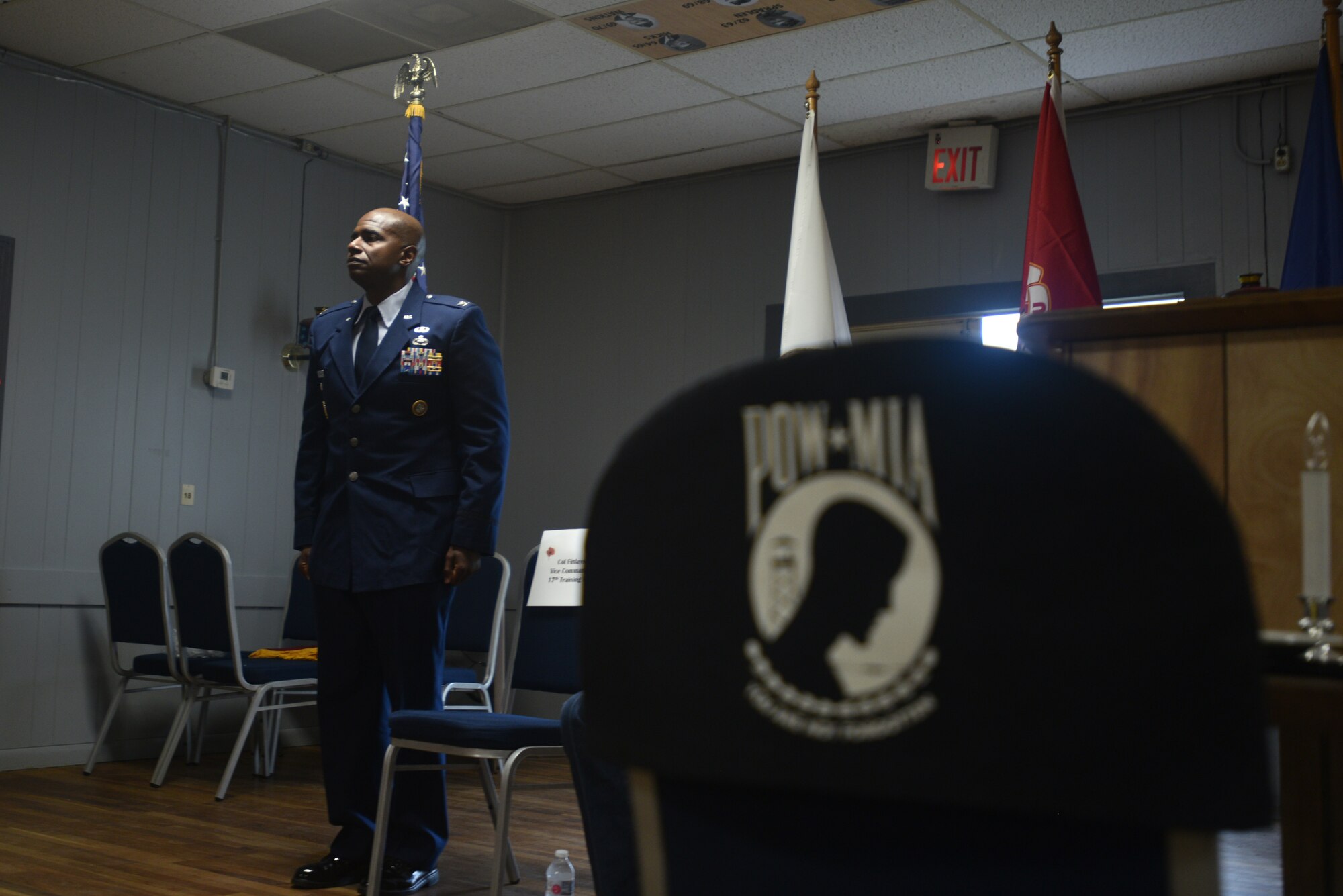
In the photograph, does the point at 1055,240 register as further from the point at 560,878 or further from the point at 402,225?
the point at 560,878

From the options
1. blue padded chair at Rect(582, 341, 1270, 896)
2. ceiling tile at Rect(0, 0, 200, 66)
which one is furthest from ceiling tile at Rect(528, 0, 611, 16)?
blue padded chair at Rect(582, 341, 1270, 896)

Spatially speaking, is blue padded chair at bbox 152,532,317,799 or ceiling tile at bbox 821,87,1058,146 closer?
blue padded chair at bbox 152,532,317,799

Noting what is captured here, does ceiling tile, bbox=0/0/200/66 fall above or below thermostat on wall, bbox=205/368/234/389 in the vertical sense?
above

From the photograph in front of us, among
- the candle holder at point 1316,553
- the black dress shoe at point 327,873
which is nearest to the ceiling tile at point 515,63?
the black dress shoe at point 327,873

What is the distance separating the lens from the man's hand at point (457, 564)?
9.19ft

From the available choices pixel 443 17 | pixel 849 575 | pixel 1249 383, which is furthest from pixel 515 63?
pixel 849 575

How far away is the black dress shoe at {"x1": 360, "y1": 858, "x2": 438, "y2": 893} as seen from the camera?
2732 millimetres

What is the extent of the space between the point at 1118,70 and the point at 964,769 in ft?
15.4

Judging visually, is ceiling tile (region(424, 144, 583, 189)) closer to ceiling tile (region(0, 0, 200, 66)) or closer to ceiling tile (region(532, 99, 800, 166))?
ceiling tile (region(532, 99, 800, 166))

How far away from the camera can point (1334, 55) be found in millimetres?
2709

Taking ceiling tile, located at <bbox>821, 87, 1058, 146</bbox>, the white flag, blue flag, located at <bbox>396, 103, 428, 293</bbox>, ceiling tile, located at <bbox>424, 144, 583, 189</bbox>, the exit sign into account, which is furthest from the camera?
ceiling tile, located at <bbox>424, 144, 583, 189</bbox>

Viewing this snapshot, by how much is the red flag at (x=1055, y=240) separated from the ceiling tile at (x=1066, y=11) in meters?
1.00

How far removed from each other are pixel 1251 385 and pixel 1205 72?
3.95m

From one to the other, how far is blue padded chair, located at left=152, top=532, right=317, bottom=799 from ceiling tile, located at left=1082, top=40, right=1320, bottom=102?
12.2ft
